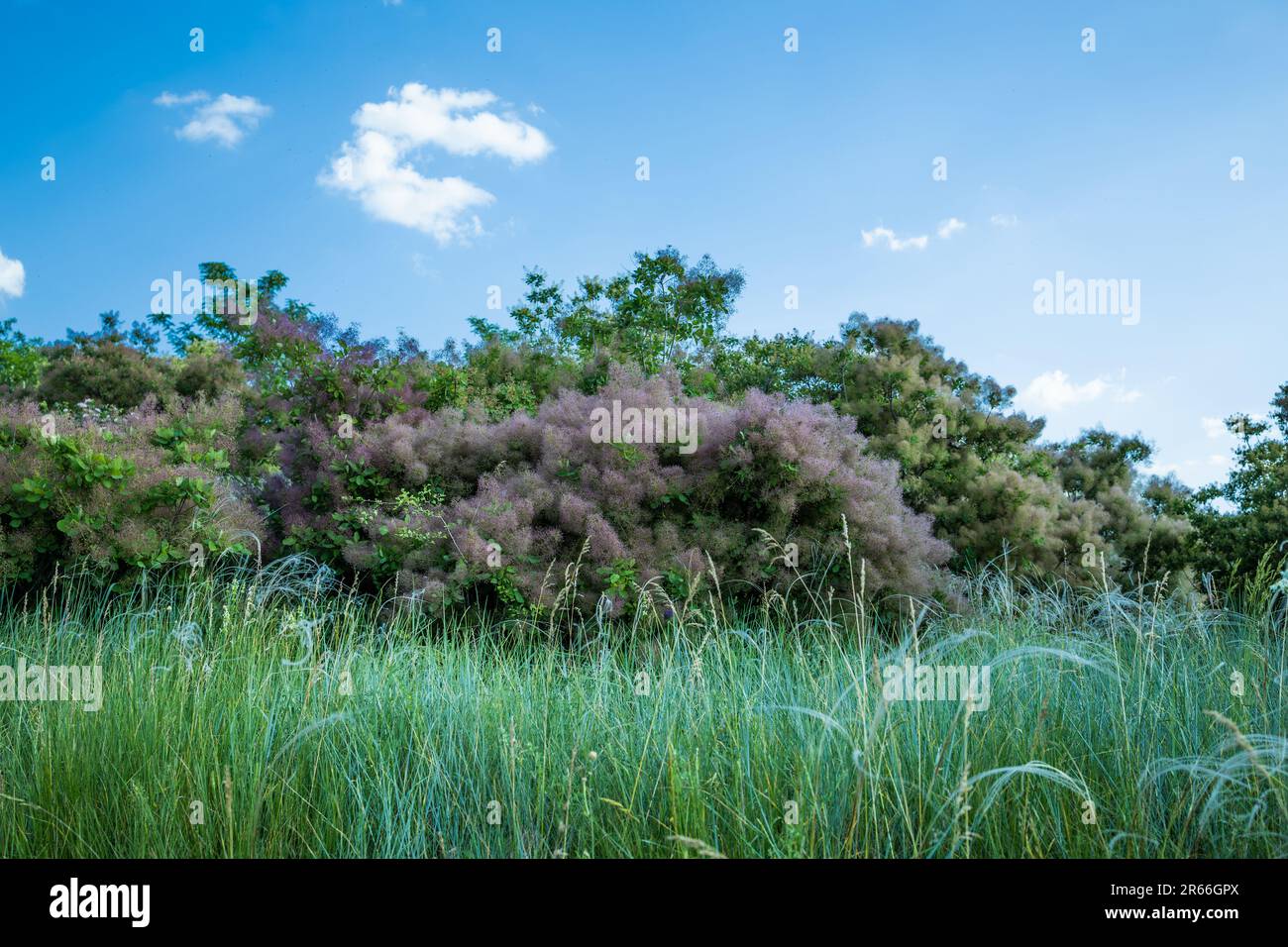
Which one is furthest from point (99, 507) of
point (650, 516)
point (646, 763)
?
point (646, 763)

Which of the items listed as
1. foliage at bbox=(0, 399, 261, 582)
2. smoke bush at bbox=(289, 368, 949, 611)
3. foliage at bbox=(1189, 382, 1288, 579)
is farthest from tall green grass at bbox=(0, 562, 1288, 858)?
foliage at bbox=(1189, 382, 1288, 579)

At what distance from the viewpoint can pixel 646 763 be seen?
3.32 meters

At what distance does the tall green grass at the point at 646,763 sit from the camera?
2.82 meters

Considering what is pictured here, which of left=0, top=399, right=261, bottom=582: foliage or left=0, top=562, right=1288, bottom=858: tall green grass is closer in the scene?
left=0, top=562, right=1288, bottom=858: tall green grass

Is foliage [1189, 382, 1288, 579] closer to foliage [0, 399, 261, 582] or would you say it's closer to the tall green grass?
the tall green grass

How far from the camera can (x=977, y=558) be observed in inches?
372

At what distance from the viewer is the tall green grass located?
282 cm

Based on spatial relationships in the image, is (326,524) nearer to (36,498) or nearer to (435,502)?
(435,502)

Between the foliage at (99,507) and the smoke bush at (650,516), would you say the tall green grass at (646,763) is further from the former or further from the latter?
the foliage at (99,507)

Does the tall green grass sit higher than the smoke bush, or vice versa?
the smoke bush

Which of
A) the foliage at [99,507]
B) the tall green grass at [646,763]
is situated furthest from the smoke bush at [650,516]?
the tall green grass at [646,763]

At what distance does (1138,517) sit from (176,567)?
37.0ft

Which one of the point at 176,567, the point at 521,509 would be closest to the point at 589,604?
the point at 521,509

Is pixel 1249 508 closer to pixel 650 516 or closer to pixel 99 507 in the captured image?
pixel 650 516
